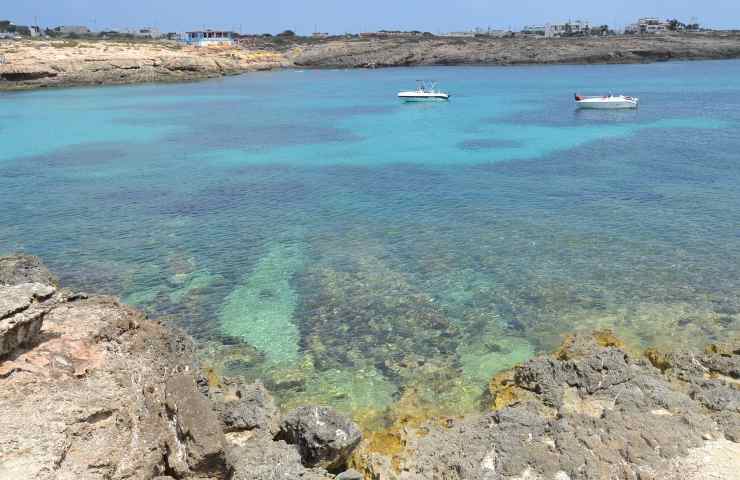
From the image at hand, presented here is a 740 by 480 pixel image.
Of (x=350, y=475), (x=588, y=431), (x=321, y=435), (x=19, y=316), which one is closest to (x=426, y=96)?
(x=588, y=431)

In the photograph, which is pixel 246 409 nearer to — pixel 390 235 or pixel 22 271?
pixel 22 271

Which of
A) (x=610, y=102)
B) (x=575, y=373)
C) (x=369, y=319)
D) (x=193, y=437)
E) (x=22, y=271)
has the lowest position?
(x=369, y=319)

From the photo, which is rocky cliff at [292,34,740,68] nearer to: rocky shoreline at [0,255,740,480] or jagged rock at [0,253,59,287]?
jagged rock at [0,253,59,287]

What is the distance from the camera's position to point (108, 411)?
27.6 feet

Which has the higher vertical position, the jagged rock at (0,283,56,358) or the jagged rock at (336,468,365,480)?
the jagged rock at (0,283,56,358)

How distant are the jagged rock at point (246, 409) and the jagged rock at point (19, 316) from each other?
11.3 ft

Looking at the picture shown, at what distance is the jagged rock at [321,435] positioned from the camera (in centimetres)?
977

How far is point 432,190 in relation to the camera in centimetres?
2888

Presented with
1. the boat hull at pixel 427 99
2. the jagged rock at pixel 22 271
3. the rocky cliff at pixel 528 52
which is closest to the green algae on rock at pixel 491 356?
the jagged rock at pixel 22 271

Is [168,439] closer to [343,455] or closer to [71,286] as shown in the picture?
[343,455]

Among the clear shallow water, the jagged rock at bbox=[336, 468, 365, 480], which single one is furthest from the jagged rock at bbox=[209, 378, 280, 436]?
the jagged rock at bbox=[336, 468, 365, 480]

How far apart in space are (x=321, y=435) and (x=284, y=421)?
2.87 ft

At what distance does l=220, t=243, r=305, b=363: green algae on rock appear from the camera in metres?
15.1

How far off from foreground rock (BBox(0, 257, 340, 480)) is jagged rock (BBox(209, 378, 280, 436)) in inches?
0.9
